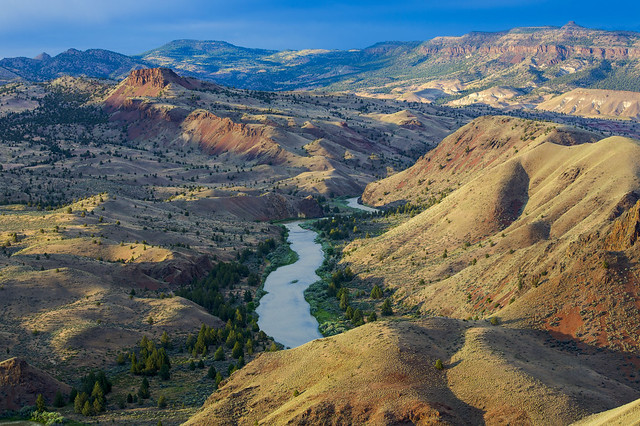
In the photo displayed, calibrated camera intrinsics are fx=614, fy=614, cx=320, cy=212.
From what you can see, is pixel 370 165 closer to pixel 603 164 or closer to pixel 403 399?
pixel 603 164

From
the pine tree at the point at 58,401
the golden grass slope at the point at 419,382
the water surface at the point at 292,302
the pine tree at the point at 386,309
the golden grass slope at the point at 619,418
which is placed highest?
the golden grass slope at the point at 619,418

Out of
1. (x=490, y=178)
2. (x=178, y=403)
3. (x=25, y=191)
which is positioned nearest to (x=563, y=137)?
(x=490, y=178)

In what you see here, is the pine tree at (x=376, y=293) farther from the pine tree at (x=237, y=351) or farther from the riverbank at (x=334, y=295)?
the pine tree at (x=237, y=351)

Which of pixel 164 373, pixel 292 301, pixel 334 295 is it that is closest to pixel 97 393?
pixel 164 373

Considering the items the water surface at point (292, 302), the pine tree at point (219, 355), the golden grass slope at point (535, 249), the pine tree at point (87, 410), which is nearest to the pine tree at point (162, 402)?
the pine tree at point (87, 410)

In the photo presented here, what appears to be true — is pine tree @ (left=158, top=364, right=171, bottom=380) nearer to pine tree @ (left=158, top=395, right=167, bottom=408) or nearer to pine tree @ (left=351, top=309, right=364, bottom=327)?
pine tree @ (left=158, top=395, right=167, bottom=408)

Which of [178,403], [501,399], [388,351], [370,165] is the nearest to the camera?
[501,399]

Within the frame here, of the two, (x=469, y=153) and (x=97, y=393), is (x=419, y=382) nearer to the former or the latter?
(x=97, y=393)
